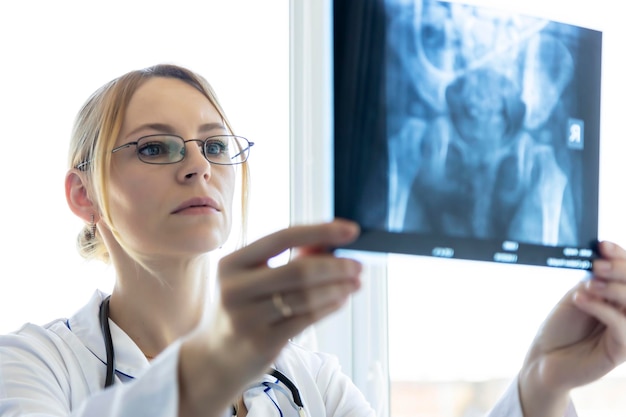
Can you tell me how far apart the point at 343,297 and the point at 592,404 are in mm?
1383

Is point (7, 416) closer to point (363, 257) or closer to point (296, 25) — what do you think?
point (363, 257)

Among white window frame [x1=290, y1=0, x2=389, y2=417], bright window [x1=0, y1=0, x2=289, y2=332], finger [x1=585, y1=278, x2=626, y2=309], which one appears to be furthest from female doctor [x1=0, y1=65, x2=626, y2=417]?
white window frame [x1=290, y1=0, x2=389, y2=417]

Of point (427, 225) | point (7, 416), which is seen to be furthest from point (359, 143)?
point (7, 416)

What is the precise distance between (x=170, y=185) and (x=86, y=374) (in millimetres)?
324

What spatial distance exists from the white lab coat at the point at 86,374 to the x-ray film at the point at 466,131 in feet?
0.94


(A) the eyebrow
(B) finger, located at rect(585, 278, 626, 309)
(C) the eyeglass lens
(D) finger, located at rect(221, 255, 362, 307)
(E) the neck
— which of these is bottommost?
(E) the neck

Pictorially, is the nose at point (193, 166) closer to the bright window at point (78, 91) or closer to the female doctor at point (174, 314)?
the female doctor at point (174, 314)

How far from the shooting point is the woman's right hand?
729 millimetres

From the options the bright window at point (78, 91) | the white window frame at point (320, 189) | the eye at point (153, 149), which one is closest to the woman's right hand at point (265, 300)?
the eye at point (153, 149)

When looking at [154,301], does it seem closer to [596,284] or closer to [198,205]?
[198,205]

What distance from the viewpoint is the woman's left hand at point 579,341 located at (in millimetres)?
972

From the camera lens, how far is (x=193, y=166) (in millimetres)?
1265

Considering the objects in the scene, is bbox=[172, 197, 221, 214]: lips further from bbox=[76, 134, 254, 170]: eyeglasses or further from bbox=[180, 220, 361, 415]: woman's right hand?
bbox=[180, 220, 361, 415]: woman's right hand

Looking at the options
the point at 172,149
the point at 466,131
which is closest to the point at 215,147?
the point at 172,149
